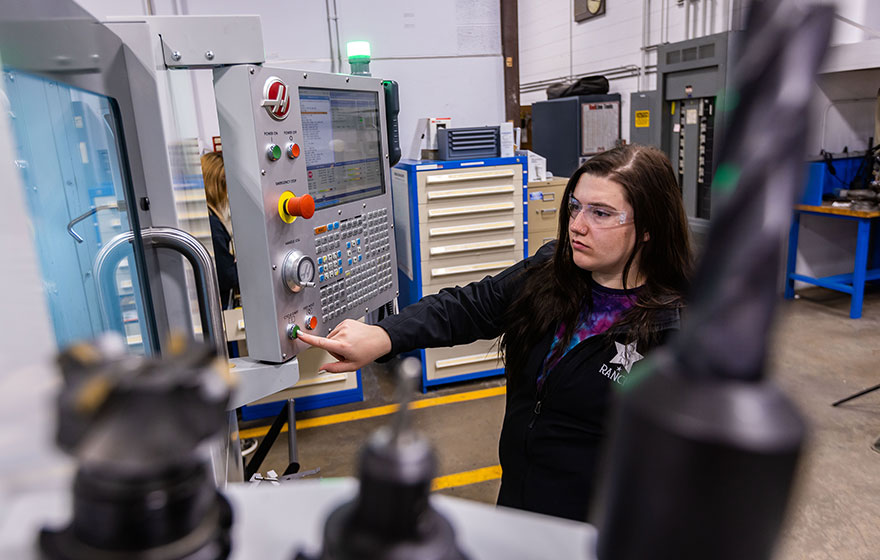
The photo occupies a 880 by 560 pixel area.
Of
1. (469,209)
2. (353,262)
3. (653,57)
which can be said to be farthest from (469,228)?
(653,57)

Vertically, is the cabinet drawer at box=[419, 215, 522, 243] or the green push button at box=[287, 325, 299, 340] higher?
the green push button at box=[287, 325, 299, 340]

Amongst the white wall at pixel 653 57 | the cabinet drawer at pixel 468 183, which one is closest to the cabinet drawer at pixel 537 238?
the cabinet drawer at pixel 468 183

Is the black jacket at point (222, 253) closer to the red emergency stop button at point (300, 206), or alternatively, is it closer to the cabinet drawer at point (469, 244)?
the cabinet drawer at point (469, 244)

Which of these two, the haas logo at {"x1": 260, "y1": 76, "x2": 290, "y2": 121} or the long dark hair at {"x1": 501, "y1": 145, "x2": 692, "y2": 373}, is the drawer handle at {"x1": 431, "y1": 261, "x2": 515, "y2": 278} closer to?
the long dark hair at {"x1": 501, "y1": 145, "x2": 692, "y2": 373}

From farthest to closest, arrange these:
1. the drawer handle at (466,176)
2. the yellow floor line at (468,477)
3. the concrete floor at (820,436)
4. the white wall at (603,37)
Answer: the white wall at (603,37) → the drawer handle at (466,176) → the yellow floor line at (468,477) → the concrete floor at (820,436)

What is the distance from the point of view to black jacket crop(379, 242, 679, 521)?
1.27 metres

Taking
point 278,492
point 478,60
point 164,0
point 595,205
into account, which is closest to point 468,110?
point 478,60

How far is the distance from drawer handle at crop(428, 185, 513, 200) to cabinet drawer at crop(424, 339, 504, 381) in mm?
846

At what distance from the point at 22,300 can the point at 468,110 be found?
355 centimetres

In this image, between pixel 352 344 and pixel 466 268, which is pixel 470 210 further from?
pixel 352 344

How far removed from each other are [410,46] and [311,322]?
8.70 feet

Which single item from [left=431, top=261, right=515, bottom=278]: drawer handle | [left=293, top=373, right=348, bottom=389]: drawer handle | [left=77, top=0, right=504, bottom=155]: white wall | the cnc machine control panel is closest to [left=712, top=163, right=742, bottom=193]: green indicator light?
the cnc machine control panel

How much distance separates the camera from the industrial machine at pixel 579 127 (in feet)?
18.8

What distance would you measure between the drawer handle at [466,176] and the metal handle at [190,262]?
2.06 meters
